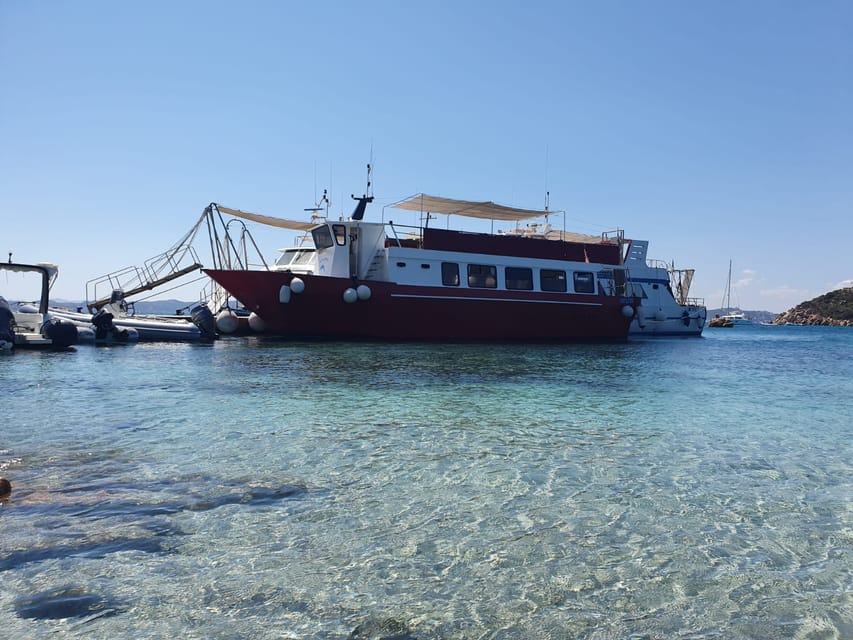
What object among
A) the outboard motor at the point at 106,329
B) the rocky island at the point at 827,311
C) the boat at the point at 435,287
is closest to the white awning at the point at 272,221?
the boat at the point at 435,287

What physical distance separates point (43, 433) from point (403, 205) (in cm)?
1810

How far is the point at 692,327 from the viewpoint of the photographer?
35.8 m

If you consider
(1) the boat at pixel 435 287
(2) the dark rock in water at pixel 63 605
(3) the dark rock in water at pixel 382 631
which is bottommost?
(3) the dark rock in water at pixel 382 631

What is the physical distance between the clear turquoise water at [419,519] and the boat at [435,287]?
1126 centimetres

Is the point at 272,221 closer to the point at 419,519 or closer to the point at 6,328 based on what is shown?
the point at 6,328

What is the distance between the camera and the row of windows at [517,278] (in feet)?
74.0

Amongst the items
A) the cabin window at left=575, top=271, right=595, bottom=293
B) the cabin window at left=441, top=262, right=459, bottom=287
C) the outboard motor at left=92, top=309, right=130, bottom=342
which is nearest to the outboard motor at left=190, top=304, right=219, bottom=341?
the outboard motor at left=92, top=309, right=130, bottom=342

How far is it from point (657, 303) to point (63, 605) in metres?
34.9

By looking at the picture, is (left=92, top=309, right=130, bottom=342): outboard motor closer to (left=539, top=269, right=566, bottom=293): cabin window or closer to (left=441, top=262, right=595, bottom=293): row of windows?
(left=441, top=262, right=595, bottom=293): row of windows

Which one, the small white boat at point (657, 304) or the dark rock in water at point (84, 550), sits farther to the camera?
the small white boat at point (657, 304)

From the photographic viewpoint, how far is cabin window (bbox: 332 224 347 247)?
2166 cm

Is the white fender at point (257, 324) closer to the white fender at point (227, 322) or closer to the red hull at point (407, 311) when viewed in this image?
the red hull at point (407, 311)

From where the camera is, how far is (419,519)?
13.6 ft

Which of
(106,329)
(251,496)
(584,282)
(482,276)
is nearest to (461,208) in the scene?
(482,276)
